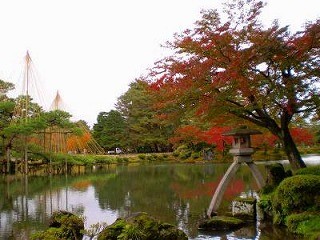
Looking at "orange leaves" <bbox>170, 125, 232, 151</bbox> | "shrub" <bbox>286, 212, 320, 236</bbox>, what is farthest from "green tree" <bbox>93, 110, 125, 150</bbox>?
"shrub" <bbox>286, 212, 320, 236</bbox>

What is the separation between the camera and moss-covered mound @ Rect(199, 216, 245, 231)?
29.9 ft

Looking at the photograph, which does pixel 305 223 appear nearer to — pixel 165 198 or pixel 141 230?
pixel 141 230

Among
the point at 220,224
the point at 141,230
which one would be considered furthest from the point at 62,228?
the point at 220,224

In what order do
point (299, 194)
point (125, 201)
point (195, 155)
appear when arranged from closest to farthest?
1. point (299, 194)
2. point (125, 201)
3. point (195, 155)

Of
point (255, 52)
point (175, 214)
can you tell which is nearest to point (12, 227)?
point (175, 214)

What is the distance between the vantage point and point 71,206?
13719 mm

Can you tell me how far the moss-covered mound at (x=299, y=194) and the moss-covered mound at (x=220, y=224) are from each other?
50.7 inches

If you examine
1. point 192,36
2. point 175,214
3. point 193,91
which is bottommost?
point 175,214

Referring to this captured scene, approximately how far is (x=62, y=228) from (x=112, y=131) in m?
41.2

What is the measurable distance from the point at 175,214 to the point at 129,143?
3752 cm

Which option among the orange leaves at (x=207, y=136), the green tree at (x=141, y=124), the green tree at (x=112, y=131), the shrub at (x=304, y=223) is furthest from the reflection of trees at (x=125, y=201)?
the green tree at (x=112, y=131)

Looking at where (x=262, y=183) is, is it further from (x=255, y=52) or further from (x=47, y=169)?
(x=47, y=169)

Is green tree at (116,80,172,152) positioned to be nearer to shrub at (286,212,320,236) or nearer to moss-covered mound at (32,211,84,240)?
moss-covered mound at (32,211,84,240)

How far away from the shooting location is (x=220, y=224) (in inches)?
360
